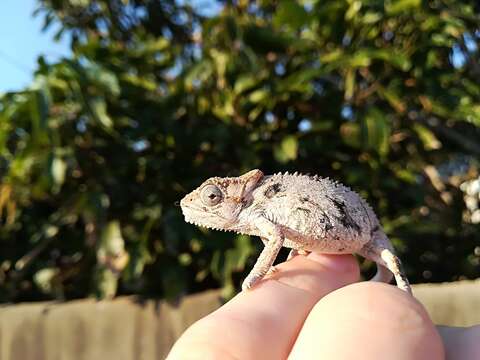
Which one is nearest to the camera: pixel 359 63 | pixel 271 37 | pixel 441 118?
pixel 359 63

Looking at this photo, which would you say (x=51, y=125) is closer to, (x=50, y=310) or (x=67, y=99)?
(x=67, y=99)

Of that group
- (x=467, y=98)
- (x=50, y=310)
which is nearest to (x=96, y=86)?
(x=50, y=310)

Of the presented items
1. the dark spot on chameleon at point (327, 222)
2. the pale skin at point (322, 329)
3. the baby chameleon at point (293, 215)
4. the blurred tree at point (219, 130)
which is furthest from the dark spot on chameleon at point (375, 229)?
the blurred tree at point (219, 130)

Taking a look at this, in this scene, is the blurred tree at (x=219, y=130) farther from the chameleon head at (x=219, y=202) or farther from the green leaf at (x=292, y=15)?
the chameleon head at (x=219, y=202)

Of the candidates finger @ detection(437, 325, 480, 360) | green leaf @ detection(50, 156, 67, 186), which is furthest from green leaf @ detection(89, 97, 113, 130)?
finger @ detection(437, 325, 480, 360)

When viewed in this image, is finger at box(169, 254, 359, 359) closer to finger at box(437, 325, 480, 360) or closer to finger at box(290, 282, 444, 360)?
finger at box(290, 282, 444, 360)

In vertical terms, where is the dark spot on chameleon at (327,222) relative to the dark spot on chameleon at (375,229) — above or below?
above
